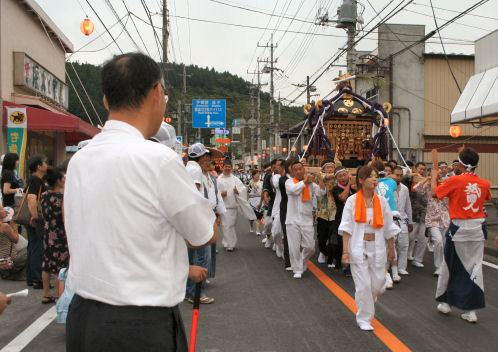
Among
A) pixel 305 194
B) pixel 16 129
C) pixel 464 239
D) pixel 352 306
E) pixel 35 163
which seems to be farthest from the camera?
pixel 16 129

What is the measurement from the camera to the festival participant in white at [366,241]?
503 cm

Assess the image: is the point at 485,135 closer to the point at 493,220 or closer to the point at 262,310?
the point at 493,220

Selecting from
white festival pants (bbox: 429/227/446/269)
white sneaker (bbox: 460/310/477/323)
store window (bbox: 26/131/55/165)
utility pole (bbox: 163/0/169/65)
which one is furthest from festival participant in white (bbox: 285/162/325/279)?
utility pole (bbox: 163/0/169/65)

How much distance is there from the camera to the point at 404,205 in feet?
26.8

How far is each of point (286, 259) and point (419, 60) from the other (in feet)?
65.0

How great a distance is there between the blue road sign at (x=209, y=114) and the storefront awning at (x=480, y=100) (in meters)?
18.2

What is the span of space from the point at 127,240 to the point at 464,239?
4808 millimetres

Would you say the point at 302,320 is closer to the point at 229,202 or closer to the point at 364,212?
the point at 364,212

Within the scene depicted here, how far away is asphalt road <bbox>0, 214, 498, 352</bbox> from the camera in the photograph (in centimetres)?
456

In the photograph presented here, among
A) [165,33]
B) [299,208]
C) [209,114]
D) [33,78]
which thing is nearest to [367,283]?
Result: [299,208]

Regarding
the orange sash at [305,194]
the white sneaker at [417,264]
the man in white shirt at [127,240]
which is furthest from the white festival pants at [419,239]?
the man in white shirt at [127,240]

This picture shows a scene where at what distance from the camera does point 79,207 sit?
1.71 m

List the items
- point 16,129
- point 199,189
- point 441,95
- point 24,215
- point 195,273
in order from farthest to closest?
point 441,95, point 16,129, point 24,215, point 199,189, point 195,273

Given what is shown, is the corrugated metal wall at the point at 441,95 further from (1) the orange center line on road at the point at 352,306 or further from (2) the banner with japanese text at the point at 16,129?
(2) the banner with japanese text at the point at 16,129
